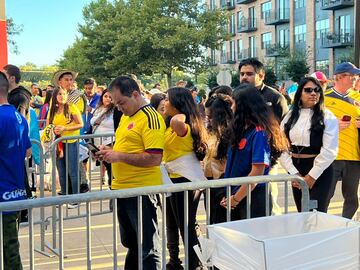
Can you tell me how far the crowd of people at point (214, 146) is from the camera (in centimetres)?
399

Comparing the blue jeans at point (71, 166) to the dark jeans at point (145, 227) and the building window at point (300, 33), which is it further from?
the building window at point (300, 33)

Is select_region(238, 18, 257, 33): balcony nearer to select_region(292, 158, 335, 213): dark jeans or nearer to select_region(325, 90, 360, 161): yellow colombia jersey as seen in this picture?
select_region(325, 90, 360, 161): yellow colombia jersey

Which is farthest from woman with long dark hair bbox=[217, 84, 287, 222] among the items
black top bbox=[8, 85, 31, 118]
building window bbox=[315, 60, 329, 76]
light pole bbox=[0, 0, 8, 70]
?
building window bbox=[315, 60, 329, 76]

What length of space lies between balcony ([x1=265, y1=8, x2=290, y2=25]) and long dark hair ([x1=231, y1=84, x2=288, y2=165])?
47964mm

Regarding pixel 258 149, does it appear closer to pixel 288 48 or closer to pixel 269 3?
pixel 288 48

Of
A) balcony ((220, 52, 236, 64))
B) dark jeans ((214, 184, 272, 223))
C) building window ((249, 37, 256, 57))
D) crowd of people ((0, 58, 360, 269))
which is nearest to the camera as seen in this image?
crowd of people ((0, 58, 360, 269))

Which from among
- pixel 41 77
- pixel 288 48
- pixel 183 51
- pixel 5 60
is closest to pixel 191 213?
pixel 5 60

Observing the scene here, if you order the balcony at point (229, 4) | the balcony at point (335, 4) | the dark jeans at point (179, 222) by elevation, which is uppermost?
the balcony at point (229, 4)

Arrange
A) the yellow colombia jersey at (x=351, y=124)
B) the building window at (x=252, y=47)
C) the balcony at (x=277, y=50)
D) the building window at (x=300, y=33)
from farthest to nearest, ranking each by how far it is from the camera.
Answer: the building window at (x=252, y=47), the building window at (x=300, y=33), the balcony at (x=277, y=50), the yellow colombia jersey at (x=351, y=124)

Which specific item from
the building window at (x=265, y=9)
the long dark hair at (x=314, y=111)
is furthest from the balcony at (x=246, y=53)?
the long dark hair at (x=314, y=111)

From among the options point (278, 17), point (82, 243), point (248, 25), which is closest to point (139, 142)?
point (82, 243)

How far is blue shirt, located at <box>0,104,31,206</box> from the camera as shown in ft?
12.7

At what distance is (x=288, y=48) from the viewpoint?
49.1 m

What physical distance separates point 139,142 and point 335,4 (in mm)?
41282
